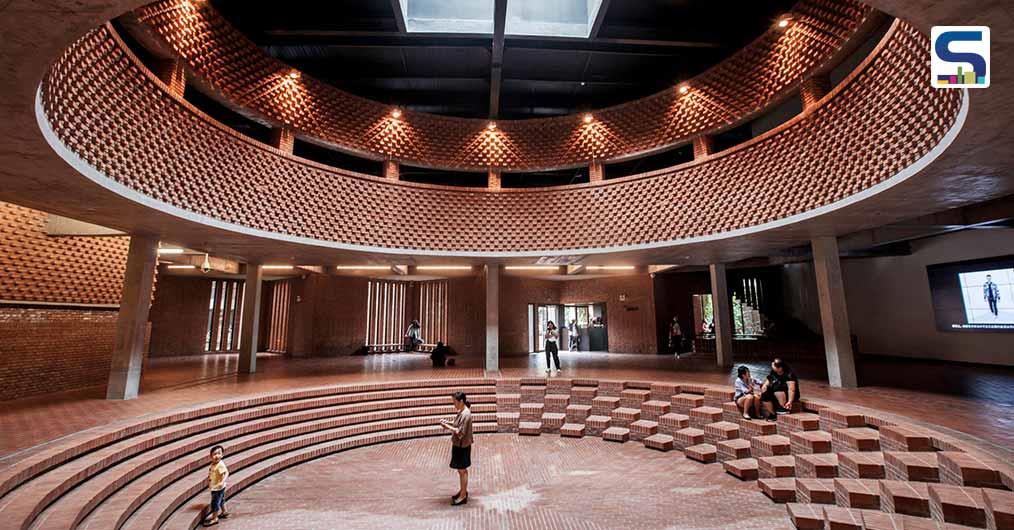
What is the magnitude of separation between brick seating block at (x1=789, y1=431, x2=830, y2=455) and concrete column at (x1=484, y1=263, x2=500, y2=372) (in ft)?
20.5

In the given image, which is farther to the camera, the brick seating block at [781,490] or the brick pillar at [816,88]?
the brick pillar at [816,88]

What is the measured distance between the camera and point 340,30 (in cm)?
805

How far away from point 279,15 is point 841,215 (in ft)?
36.0

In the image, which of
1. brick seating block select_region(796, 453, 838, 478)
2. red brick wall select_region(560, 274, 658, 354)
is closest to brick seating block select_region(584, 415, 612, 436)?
brick seating block select_region(796, 453, 838, 478)

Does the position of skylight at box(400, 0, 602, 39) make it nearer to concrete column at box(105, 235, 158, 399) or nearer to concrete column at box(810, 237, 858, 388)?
concrete column at box(810, 237, 858, 388)

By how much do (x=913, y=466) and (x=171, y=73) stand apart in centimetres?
1114

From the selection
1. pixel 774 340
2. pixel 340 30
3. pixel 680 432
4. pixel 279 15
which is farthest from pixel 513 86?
pixel 774 340

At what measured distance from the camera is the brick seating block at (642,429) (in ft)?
21.8

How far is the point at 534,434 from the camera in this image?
7.19 metres

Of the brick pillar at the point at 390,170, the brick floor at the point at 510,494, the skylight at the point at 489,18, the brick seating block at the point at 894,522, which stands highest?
the skylight at the point at 489,18

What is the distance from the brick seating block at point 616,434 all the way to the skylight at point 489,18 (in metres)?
7.48

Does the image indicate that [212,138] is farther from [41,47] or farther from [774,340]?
[774,340]

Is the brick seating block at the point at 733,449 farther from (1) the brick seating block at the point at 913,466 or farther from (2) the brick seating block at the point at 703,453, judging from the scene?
(1) the brick seating block at the point at 913,466

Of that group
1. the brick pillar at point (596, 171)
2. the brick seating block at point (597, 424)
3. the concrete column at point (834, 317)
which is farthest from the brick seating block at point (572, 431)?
the brick pillar at point (596, 171)
